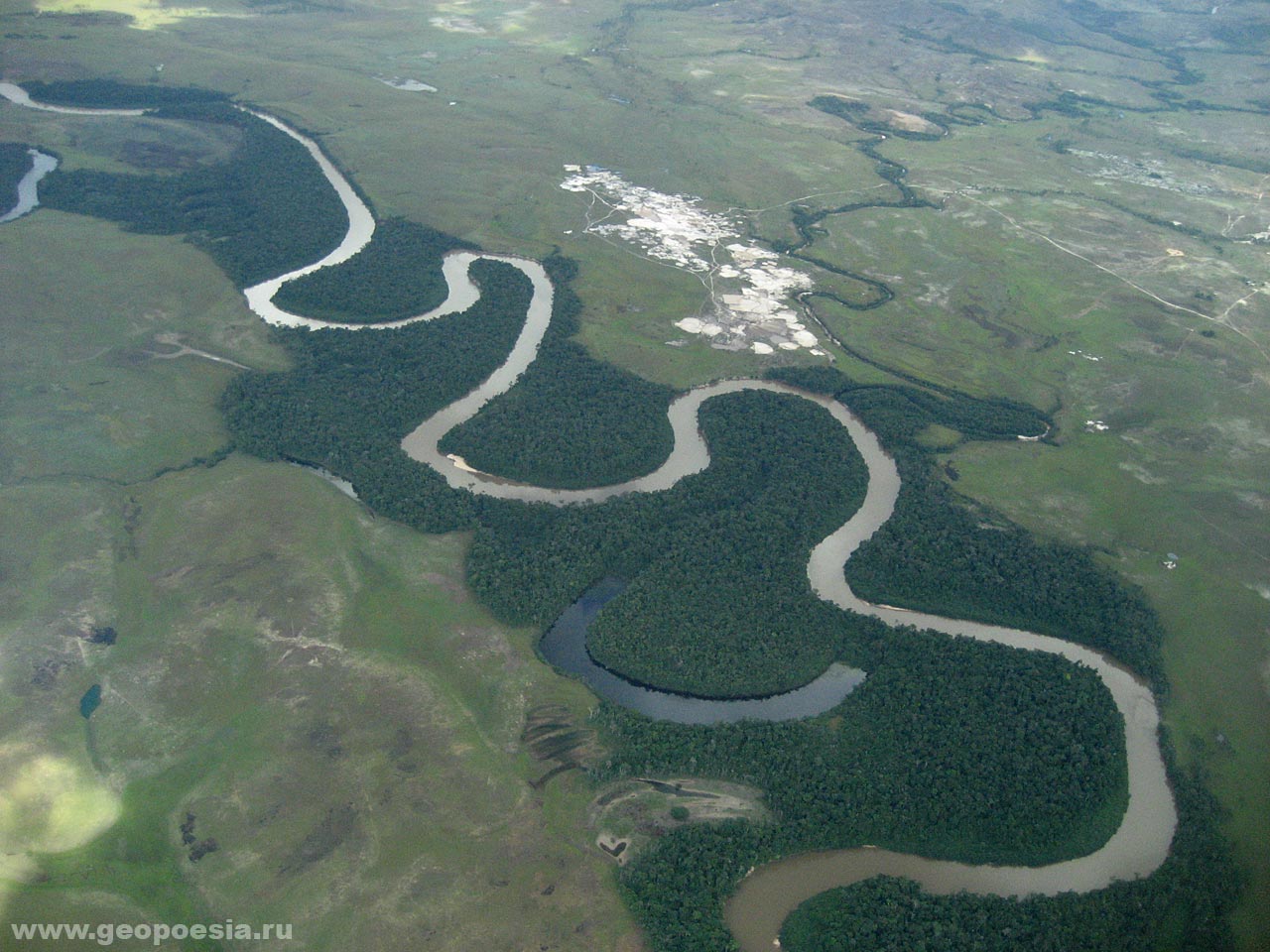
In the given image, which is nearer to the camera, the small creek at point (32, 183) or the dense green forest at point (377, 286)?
the dense green forest at point (377, 286)

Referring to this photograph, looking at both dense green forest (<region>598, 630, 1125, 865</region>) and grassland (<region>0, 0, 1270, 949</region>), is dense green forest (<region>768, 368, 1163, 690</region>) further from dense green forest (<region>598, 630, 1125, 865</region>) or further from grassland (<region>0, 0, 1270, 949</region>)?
dense green forest (<region>598, 630, 1125, 865</region>)

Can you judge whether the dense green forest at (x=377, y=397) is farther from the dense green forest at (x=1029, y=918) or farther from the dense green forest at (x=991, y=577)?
the dense green forest at (x=1029, y=918)

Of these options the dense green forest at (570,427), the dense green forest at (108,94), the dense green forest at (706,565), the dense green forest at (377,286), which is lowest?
the dense green forest at (706,565)

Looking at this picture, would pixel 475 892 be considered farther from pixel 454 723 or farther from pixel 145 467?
pixel 145 467

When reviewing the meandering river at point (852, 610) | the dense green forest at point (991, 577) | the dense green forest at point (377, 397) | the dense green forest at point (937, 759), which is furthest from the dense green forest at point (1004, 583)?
the dense green forest at point (377, 397)

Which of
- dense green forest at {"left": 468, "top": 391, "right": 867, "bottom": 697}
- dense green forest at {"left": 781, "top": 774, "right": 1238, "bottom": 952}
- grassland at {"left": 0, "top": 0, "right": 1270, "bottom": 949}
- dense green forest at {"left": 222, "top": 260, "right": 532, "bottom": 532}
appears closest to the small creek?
grassland at {"left": 0, "top": 0, "right": 1270, "bottom": 949}

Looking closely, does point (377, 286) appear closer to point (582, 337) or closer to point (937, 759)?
point (582, 337)
